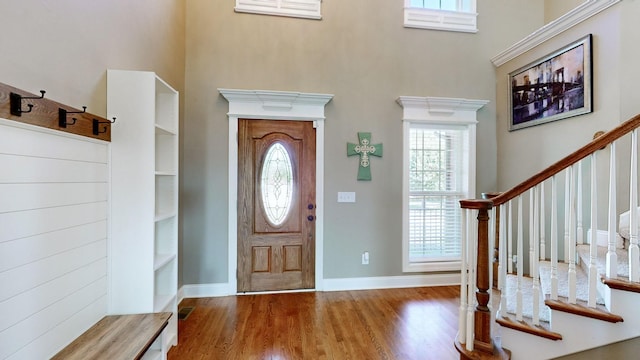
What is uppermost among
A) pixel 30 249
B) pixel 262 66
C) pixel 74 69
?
pixel 262 66

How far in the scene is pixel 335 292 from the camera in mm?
3133

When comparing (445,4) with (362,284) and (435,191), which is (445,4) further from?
(362,284)

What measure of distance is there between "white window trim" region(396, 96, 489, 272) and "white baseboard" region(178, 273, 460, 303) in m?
0.12

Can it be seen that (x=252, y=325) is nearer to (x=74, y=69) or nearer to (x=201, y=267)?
(x=201, y=267)

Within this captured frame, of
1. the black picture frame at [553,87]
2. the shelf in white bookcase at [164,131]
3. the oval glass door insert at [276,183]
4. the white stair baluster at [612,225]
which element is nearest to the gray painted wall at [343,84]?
the black picture frame at [553,87]

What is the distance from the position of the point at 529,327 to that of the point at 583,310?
301 mm

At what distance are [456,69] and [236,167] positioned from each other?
3.03 m

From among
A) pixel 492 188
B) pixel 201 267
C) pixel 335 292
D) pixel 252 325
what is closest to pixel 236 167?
pixel 201 267

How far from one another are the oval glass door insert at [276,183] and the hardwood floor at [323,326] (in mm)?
941

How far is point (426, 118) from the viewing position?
10.8 feet

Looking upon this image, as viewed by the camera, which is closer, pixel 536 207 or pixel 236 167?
pixel 536 207

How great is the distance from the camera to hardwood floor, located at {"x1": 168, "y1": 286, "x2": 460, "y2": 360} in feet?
6.68

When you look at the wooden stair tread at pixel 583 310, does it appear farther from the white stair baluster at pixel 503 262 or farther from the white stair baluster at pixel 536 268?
the white stair baluster at pixel 503 262

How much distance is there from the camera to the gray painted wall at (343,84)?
9.98 feet
